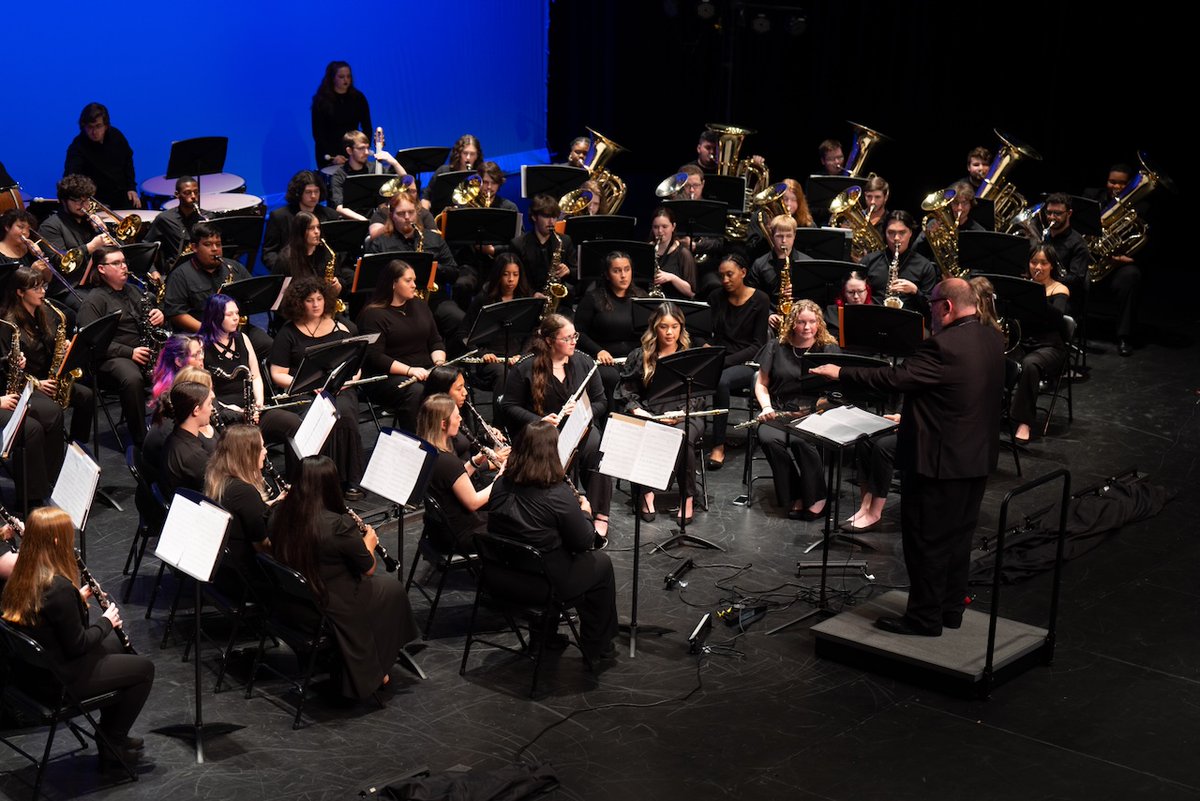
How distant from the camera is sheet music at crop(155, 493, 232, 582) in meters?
5.21

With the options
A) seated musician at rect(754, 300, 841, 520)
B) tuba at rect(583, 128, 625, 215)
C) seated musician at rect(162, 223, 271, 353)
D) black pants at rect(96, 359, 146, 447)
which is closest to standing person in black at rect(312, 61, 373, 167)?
tuba at rect(583, 128, 625, 215)

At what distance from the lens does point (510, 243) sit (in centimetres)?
1079

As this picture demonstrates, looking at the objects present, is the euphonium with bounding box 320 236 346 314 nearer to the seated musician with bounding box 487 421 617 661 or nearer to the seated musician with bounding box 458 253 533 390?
the seated musician with bounding box 458 253 533 390

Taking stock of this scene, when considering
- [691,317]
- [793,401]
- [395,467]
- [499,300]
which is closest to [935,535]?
[793,401]

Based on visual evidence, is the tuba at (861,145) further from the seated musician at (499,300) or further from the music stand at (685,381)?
the music stand at (685,381)

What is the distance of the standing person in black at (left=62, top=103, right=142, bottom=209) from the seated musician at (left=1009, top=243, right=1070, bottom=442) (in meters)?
7.34

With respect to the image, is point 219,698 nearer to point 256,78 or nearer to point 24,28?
point 24,28

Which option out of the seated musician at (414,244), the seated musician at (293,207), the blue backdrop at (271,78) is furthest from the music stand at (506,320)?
the blue backdrop at (271,78)

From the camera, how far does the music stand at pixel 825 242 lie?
10.6 m

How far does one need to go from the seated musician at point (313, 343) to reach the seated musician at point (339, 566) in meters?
2.47

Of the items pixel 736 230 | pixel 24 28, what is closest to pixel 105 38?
pixel 24 28

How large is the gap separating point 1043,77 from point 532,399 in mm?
8743

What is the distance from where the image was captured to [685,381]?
7812 mm

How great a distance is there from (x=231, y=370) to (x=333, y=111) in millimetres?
5355
